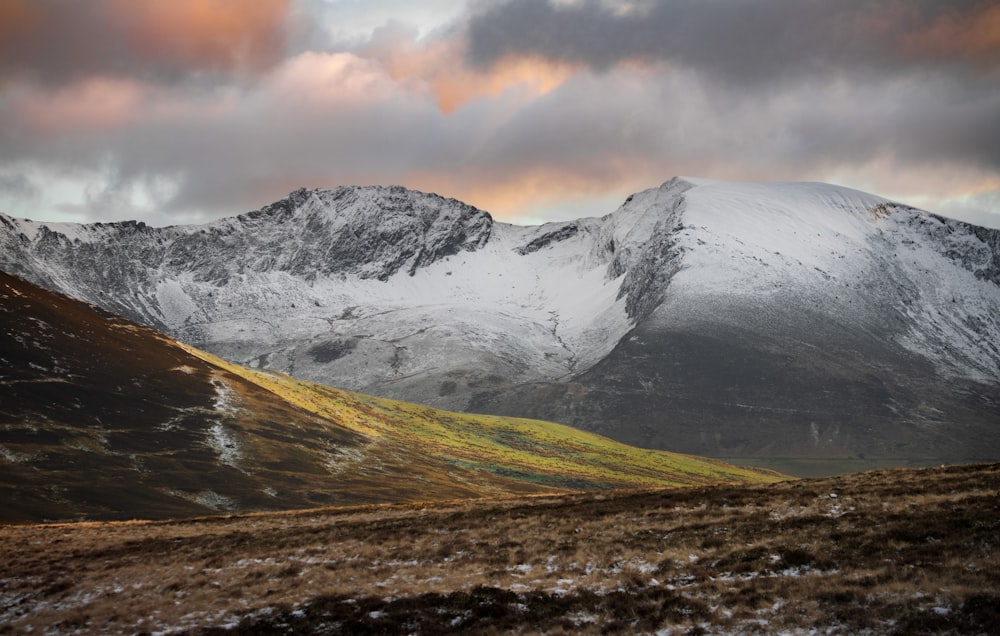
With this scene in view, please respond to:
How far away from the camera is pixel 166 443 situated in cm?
12788

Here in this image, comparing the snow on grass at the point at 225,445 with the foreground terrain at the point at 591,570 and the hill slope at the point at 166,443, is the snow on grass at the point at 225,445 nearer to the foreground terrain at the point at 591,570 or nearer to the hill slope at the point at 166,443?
the hill slope at the point at 166,443

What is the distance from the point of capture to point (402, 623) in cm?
2777

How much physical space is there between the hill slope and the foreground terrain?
5059 centimetres

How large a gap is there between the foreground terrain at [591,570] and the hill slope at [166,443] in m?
50.6

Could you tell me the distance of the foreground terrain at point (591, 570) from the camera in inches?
974

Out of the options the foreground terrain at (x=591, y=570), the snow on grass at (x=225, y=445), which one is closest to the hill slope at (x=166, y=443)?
the snow on grass at (x=225, y=445)

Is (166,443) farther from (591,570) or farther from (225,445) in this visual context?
(591,570)

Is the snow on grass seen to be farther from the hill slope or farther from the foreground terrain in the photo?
the foreground terrain

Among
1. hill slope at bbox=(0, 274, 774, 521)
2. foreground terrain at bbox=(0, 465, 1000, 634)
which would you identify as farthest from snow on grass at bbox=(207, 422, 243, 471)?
foreground terrain at bbox=(0, 465, 1000, 634)

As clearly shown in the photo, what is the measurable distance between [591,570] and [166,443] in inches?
4379

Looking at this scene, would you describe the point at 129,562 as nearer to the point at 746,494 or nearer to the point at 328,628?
the point at 328,628

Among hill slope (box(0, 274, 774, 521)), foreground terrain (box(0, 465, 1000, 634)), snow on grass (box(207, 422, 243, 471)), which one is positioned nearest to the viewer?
foreground terrain (box(0, 465, 1000, 634))

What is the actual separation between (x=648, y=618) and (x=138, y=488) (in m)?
93.4

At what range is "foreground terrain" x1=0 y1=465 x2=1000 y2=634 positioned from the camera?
24.8 m
